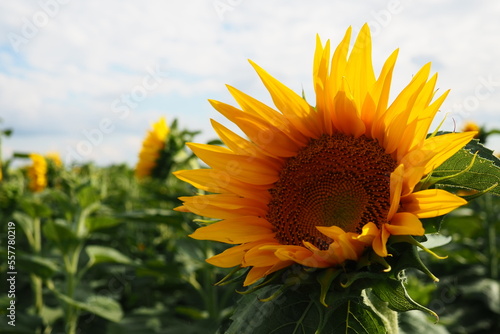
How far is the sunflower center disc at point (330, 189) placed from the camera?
1324 mm

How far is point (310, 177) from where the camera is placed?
147 centimetres

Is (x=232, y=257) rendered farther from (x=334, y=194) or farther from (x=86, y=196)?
(x=86, y=196)

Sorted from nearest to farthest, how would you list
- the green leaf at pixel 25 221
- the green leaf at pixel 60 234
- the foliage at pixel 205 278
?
the foliage at pixel 205 278, the green leaf at pixel 60 234, the green leaf at pixel 25 221

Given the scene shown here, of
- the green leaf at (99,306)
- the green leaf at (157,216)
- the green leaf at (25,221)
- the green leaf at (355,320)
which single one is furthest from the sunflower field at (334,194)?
the green leaf at (25,221)

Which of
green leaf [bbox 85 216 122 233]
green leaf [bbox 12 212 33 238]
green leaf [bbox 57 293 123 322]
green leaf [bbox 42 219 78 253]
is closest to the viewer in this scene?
green leaf [bbox 57 293 123 322]

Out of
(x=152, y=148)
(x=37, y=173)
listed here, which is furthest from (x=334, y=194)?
(x=37, y=173)

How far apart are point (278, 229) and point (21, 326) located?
3253mm

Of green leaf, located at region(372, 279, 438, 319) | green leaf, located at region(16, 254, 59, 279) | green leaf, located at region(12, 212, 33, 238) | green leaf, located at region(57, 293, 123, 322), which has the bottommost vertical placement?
green leaf, located at region(57, 293, 123, 322)

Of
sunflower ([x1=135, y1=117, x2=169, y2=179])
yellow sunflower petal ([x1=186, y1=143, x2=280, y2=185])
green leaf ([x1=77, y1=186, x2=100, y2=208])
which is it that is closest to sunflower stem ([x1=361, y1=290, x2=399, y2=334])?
yellow sunflower petal ([x1=186, y1=143, x2=280, y2=185])

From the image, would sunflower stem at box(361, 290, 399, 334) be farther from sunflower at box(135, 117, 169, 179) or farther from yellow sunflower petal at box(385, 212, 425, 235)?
sunflower at box(135, 117, 169, 179)

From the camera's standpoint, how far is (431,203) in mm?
1149

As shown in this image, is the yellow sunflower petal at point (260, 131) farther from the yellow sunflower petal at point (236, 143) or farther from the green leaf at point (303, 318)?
the green leaf at point (303, 318)

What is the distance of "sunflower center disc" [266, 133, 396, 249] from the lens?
1.32 metres

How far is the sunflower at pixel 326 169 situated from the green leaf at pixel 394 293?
9 cm
